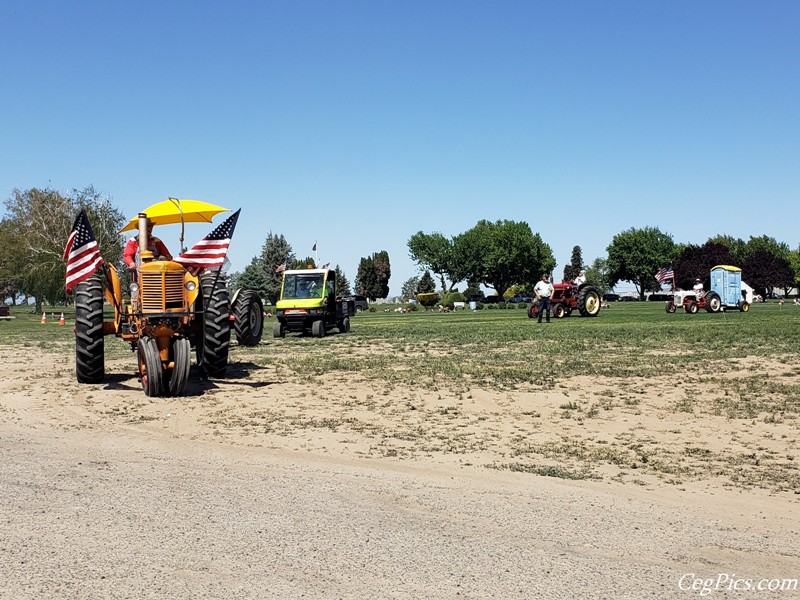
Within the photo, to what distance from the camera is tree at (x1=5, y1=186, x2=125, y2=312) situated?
59.8m

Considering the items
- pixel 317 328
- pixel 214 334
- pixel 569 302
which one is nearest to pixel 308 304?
pixel 317 328

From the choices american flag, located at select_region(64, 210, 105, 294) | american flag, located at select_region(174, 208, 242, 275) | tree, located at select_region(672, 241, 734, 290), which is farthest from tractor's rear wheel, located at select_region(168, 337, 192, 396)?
tree, located at select_region(672, 241, 734, 290)

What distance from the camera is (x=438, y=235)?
435ft

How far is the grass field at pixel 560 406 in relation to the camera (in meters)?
8.14

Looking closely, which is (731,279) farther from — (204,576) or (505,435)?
(204,576)

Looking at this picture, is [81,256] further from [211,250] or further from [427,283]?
[427,283]

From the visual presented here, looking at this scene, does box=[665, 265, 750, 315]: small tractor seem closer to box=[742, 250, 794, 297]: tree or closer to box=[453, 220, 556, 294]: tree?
box=[453, 220, 556, 294]: tree

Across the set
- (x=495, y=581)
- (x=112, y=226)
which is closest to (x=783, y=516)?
(x=495, y=581)

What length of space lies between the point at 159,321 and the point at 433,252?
389 feet

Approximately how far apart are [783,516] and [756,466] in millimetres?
1680

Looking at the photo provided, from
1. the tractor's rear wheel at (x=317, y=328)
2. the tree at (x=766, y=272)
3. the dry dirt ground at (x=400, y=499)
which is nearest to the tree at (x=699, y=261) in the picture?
the tree at (x=766, y=272)

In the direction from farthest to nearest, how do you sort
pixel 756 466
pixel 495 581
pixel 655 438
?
pixel 655 438 → pixel 756 466 → pixel 495 581

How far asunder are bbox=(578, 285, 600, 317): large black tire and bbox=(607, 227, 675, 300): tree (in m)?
95.8

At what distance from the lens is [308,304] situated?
2684cm
